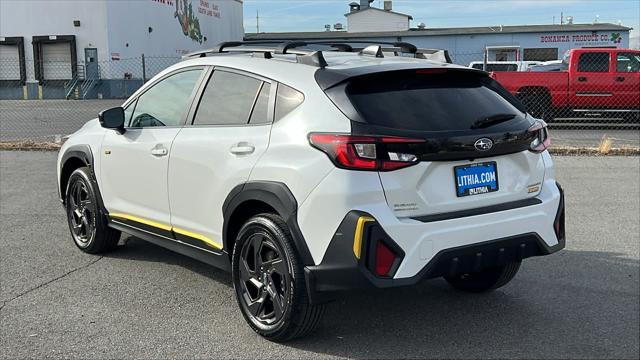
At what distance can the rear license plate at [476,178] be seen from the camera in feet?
11.8

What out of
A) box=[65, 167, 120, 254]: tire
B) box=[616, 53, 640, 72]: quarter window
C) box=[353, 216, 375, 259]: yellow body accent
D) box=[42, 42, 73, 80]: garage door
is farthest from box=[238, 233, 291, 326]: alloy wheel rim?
box=[42, 42, 73, 80]: garage door

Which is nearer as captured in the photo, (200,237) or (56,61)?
(200,237)

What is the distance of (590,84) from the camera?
56.9ft

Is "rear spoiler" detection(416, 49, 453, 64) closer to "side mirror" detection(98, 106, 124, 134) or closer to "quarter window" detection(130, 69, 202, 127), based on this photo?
"quarter window" detection(130, 69, 202, 127)

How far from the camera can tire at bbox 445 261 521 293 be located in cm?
462

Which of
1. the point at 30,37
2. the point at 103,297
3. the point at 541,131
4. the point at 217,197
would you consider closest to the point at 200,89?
the point at 217,197

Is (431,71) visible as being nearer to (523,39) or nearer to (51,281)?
(51,281)

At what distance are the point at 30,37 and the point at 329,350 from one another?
40695 millimetres

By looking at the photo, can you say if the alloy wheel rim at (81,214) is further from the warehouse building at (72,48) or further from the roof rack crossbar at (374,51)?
the warehouse building at (72,48)

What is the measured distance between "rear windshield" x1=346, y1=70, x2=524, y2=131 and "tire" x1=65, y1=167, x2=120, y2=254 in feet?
9.81

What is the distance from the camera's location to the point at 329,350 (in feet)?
12.4

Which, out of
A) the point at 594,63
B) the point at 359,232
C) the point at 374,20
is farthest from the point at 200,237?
the point at 374,20

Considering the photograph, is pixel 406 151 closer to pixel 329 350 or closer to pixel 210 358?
pixel 329 350

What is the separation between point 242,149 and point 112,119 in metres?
1.66
